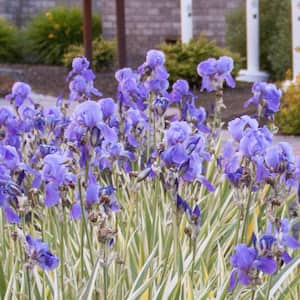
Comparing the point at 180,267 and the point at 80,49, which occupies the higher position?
the point at 80,49

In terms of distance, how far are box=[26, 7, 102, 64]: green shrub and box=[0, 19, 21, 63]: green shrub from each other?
238 mm

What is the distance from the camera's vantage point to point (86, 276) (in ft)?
8.58

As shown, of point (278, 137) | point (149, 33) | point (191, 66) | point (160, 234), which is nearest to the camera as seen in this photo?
point (160, 234)

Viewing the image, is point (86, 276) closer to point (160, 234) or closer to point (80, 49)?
point (160, 234)

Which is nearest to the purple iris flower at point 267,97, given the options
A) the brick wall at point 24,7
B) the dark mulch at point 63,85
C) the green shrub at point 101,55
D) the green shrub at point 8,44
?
the dark mulch at point 63,85

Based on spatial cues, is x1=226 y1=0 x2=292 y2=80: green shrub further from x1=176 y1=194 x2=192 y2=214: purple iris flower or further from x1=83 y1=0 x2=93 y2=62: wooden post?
x1=176 y1=194 x2=192 y2=214: purple iris flower

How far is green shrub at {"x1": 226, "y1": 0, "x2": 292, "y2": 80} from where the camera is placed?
1141 cm

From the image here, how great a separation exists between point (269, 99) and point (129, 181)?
2.07 ft

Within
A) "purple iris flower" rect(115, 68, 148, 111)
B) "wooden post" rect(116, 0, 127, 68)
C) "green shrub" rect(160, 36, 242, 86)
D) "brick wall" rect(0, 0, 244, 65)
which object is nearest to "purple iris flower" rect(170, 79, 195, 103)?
"purple iris flower" rect(115, 68, 148, 111)

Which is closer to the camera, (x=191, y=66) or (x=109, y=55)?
(x=191, y=66)

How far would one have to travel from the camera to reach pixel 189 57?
10555 mm

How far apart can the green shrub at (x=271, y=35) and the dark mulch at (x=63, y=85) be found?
90 cm

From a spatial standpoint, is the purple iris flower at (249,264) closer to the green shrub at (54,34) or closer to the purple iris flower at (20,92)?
the purple iris flower at (20,92)

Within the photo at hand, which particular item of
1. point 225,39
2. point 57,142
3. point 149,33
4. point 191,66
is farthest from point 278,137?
point 149,33
